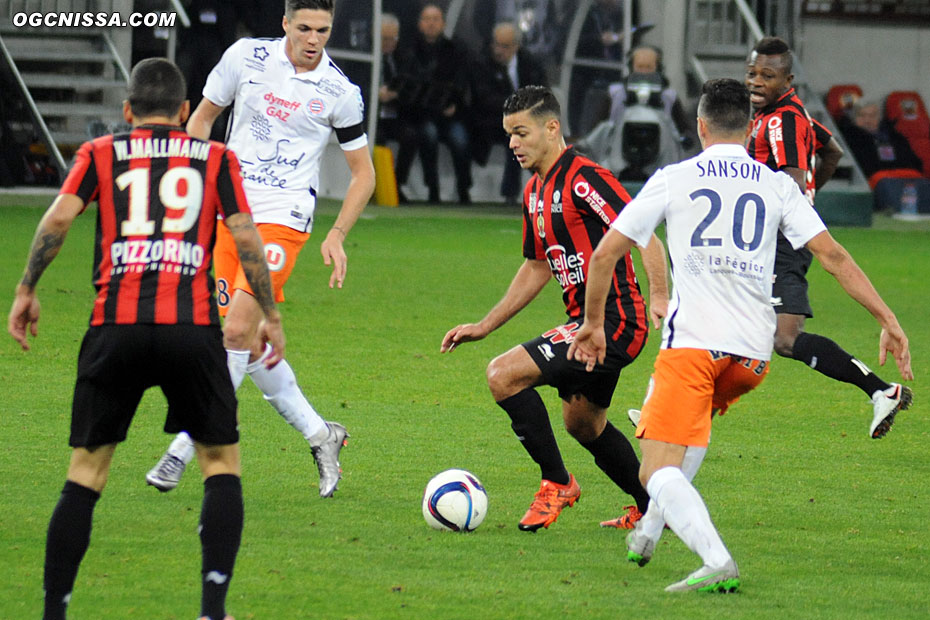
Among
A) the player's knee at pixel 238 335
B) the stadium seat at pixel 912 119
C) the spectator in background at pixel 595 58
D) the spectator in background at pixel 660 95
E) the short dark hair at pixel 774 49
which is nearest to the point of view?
the player's knee at pixel 238 335

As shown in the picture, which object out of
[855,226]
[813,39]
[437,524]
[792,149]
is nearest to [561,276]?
[437,524]

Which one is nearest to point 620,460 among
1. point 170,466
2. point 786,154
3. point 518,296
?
point 518,296

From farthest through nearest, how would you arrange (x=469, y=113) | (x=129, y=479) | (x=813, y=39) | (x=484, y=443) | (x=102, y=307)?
1. (x=813, y=39)
2. (x=469, y=113)
3. (x=484, y=443)
4. (x=129, y=479)
5. (x=102, y=307)

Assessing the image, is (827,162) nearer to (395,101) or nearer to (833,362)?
(833,362)

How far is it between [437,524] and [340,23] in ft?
58.6

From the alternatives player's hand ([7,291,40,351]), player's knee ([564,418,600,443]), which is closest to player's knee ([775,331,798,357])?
player's knee ([564,418,600,443])

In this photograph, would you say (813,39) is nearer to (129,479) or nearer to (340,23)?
(340,23)

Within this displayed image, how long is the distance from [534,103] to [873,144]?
22.4m

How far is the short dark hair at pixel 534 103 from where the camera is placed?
5.77 meters

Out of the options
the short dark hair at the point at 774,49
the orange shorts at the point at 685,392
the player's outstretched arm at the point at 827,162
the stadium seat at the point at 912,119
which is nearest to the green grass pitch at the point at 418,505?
the orange shorts at the point at 685,392

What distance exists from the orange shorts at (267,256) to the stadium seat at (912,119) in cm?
2368

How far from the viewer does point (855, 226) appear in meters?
22.0

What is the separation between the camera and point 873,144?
26906mm

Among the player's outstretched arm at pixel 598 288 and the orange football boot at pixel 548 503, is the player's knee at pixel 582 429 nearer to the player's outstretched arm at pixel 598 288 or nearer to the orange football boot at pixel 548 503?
the orange football boot at pixel 548 503
